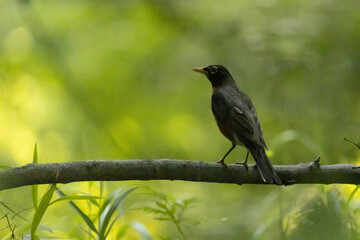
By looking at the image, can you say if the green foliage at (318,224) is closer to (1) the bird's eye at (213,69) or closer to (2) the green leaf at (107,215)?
(2) the green leaf at (107,215)

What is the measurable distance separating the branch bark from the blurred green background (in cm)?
196

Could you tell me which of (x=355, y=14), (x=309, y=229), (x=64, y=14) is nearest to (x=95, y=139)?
(x=64, y=14)

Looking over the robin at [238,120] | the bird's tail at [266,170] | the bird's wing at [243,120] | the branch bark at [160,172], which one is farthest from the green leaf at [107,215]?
the bird's wing at [243,120]

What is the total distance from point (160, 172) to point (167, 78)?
6143 millimetres

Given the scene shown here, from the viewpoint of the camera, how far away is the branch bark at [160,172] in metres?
3.06

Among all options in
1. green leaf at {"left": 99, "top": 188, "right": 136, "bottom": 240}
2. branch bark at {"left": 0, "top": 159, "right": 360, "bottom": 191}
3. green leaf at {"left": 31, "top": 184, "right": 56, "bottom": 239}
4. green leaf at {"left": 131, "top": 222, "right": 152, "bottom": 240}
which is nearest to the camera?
green leaf at {"left": 31, "top": 184, "right": 56, "bottom": 239}

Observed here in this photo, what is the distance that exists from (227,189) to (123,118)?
1.94 metres

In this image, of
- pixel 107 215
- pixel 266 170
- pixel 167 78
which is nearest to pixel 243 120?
pixel 266 170

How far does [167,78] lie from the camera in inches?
369

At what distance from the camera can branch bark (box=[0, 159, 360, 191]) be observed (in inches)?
121

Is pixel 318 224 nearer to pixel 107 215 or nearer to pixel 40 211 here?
pixel 40 211

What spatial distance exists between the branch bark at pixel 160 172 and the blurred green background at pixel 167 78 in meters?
1.96

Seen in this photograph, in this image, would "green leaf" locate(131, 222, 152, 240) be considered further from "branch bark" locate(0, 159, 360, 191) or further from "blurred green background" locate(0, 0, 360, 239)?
"blurred green background" locate(0, 0, 360, 239)

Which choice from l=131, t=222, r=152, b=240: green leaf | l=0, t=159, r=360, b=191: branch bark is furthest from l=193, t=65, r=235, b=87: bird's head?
l=131, t=222, r=152, b=240: green leaf
